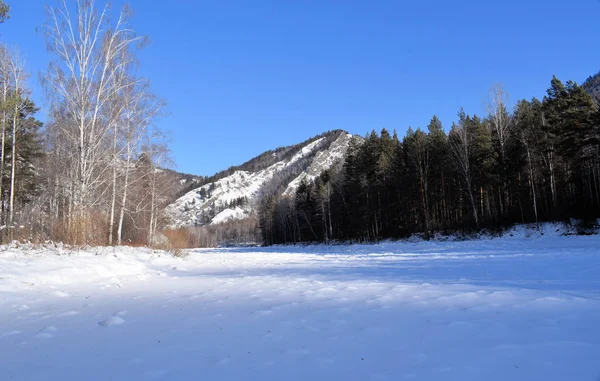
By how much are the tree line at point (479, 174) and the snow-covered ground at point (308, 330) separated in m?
20.9

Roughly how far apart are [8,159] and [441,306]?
30.1m

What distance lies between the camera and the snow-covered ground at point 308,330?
2439mm

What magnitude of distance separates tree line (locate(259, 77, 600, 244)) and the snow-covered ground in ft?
68.7

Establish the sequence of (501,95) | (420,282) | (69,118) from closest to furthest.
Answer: (420,282) < (69,118) < (501,95)

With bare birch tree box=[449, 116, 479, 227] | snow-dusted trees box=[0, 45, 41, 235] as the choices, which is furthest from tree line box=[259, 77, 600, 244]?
snow-dusted trees box=[0, 45, 41, 235]

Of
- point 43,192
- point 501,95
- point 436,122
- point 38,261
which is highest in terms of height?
point 436,122

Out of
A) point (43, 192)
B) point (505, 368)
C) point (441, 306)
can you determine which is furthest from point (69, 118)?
point (43, 192)

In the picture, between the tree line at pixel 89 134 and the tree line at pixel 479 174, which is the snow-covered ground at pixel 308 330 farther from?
the tree line at pixel 479 174

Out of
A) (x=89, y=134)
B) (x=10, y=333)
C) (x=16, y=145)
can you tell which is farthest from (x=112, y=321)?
(x=16, y=145)

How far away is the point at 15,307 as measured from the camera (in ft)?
15.5

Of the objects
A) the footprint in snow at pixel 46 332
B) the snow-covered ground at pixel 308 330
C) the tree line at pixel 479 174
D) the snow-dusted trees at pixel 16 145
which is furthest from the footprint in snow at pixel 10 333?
the tree line at pixel 479 174

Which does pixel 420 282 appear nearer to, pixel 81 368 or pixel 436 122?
pixel 81 368

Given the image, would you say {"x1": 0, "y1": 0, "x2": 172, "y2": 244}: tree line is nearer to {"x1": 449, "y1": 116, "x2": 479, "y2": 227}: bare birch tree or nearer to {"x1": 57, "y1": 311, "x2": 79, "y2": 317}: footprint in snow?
{"x1": 57, "y1": 311, "x2": 79, "y2": 317}: footprint in snow

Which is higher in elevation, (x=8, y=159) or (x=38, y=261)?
(x=8, y=159)
